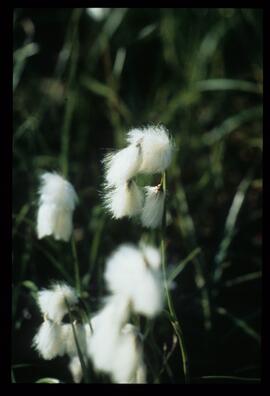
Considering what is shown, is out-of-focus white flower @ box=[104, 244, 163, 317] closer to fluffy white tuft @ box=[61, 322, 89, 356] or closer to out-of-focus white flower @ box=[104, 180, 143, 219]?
out-of-focus white flower @ box=[104, 180, 143, 219]

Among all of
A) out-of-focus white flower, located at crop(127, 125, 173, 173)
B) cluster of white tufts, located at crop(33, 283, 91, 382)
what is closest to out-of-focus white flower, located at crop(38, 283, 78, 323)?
cluster of white tufts, located at crop(33, 283, 91, 382)

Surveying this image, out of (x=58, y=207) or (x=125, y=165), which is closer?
(x=125, y=165)

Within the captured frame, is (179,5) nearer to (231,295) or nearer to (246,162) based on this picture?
(246,162)

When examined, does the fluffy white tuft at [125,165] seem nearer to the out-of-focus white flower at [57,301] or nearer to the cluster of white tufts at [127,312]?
the cluster of white tufts at [127,312]

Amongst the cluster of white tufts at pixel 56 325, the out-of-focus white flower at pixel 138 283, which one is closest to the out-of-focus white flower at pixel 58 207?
the cluster of white tufts at pixel 56 325

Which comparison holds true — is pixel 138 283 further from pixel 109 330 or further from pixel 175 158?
pixel 175 158

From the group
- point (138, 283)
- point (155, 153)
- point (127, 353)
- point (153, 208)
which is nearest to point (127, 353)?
point (127, 353)
